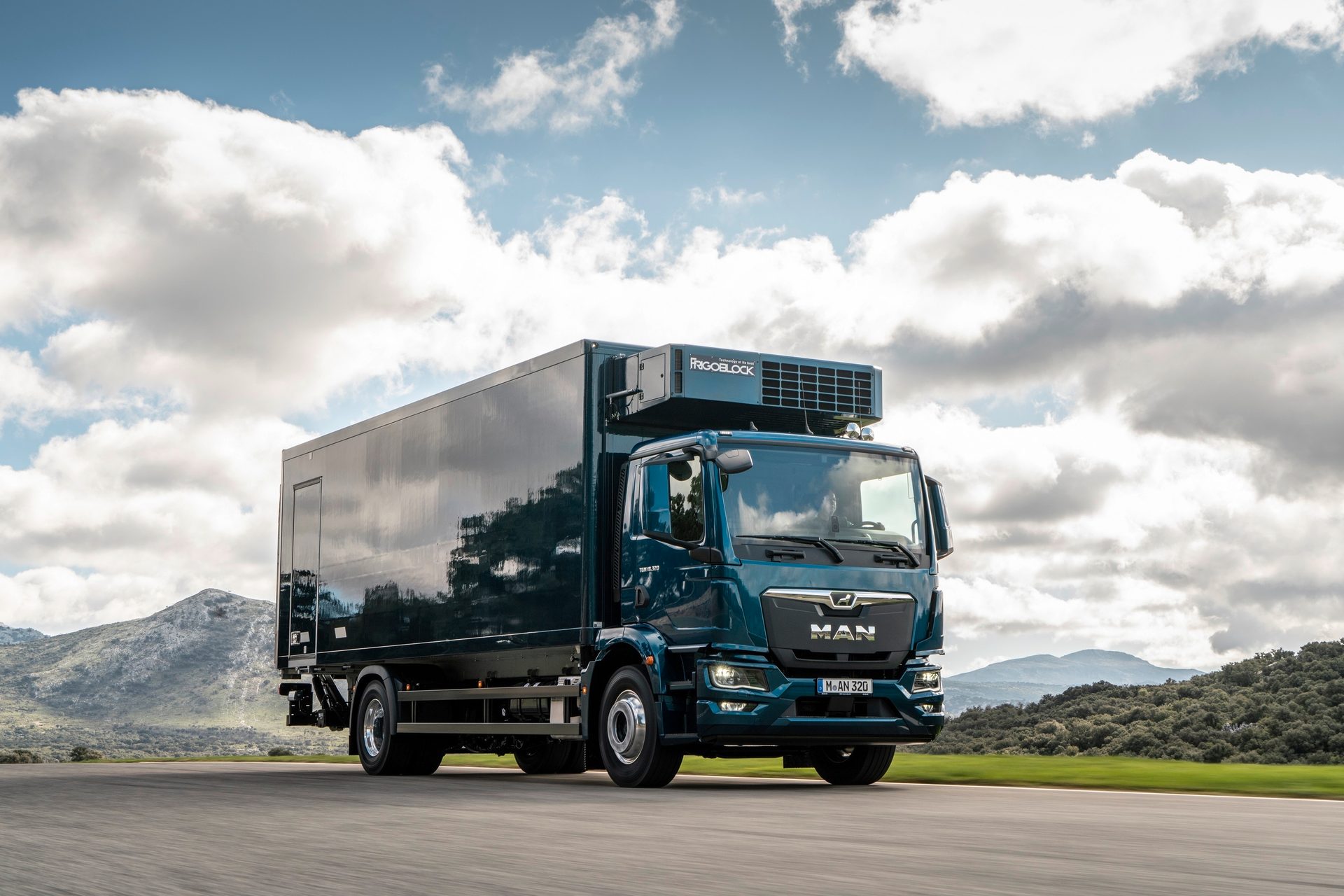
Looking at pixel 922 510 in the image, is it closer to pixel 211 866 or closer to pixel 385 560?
pixel 385 560

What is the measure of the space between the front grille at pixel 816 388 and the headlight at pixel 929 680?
2683 mm

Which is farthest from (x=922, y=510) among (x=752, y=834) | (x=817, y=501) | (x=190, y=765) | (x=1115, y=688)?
(x=1115, y=688)

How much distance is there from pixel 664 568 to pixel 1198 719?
75.7 ft

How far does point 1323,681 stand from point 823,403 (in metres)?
26.1

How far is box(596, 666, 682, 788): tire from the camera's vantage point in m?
12.9

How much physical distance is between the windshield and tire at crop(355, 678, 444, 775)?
5.98m

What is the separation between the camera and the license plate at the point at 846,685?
42.0ft

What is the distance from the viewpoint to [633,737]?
43.1 feet

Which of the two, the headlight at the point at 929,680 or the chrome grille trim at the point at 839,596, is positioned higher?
the chrome grille trim at the point at 839,596

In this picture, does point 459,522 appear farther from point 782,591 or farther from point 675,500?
point 782,591

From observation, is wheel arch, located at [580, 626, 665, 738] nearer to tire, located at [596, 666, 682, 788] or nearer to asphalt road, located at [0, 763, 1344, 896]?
tire, located at [596, 666, 682, 788]

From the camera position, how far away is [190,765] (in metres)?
22.3

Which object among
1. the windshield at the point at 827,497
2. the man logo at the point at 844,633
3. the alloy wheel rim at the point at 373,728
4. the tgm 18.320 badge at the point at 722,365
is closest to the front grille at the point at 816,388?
the tgm 18.320 badge at the point at 722,365

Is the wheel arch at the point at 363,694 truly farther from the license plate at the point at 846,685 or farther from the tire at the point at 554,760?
the license plate at the point at 846,685
